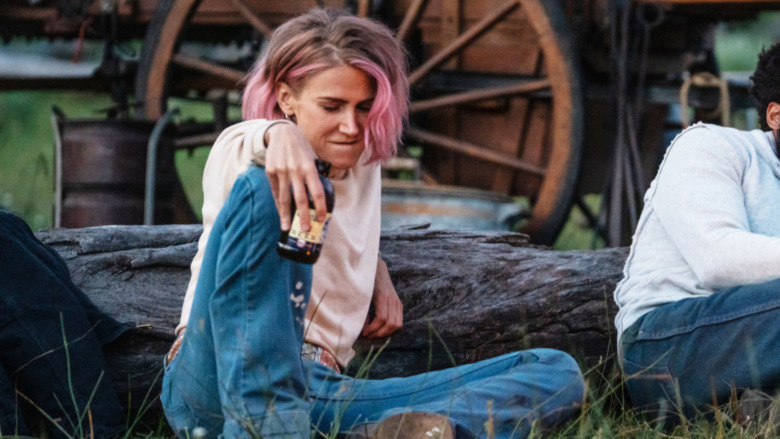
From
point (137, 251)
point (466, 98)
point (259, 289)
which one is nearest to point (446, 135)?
point (466, 98)

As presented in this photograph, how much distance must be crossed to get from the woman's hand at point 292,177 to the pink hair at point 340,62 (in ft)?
1.13

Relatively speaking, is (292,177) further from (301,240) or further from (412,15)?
(412,15)

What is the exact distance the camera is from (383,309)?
2.44 metres

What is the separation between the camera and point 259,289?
5.83 feet

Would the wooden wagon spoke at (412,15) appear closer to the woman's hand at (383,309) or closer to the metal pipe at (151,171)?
the metal pipe at (151,171)

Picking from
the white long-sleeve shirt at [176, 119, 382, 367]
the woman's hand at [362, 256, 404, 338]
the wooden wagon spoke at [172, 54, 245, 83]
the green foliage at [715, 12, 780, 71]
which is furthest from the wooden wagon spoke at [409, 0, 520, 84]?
the green foliage at [715, 12, 780, 71]

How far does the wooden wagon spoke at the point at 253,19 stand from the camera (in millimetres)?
5000

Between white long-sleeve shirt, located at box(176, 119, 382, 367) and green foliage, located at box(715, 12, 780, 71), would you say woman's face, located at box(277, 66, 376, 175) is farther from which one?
green foliage, located at box(715, 12, 780, 71)

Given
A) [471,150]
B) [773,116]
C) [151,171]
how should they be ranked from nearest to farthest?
[773,116] → [151,171] → [471,150]

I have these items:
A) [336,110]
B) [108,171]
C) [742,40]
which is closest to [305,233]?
[336,110]

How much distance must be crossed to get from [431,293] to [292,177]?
99cm

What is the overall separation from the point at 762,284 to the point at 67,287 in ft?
4.91

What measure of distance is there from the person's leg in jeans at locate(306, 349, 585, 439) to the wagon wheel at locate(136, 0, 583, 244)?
8.50 feet

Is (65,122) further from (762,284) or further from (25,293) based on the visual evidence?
(762,284)
